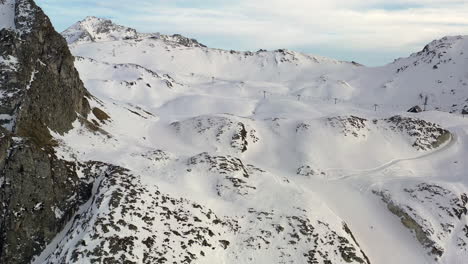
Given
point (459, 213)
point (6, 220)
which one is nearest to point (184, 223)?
point (6, 220)

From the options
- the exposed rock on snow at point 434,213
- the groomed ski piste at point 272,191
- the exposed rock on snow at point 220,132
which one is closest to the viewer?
the groomed ski piste at point 272,191

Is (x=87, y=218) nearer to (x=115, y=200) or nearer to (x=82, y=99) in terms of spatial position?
(x=115, y=200)

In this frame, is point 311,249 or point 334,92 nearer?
point 311,249

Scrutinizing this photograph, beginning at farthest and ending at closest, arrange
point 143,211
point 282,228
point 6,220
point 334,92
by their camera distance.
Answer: point 334,92 → point 282,228 → point 143,211 → point 6,220

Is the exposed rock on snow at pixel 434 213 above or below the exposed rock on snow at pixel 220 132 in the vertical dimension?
below

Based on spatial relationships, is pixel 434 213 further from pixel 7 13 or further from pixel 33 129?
pixel 7 13

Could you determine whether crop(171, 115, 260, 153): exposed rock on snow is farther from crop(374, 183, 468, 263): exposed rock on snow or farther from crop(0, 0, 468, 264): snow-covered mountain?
crop(374, 183, 468, 263): exposed rock on snow

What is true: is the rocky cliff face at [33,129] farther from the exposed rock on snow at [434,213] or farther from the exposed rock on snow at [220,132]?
the exposed rock on snow at [434,213]

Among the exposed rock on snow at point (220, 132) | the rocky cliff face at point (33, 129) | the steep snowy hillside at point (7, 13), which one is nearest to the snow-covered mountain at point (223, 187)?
the rocky cliff face at point (33, 129)
